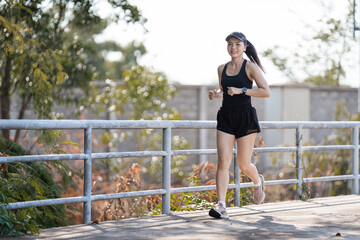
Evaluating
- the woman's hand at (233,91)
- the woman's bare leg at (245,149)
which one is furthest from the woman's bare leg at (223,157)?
the woman's hand at (233,91)

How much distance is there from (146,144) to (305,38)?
379 inches

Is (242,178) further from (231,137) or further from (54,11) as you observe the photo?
(54,11)

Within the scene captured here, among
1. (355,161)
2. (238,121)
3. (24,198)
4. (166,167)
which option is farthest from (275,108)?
(24,198)

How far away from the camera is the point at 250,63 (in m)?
6.98

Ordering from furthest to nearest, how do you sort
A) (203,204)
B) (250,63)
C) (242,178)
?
(242,178) → (203,204) → (250,63)

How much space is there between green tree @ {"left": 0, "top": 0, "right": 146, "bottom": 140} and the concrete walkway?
127 inches

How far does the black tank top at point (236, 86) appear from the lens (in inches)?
274

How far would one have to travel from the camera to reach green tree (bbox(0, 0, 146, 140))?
976 centimetres

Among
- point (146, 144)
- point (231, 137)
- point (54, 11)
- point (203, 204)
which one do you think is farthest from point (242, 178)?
point (146, 144)

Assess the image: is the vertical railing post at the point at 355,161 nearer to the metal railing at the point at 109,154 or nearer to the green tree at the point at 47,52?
the metal railing at the point at 109,154

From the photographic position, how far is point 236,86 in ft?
22.9

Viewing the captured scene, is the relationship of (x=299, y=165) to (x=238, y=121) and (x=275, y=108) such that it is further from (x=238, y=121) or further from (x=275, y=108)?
(x=275, y=108)

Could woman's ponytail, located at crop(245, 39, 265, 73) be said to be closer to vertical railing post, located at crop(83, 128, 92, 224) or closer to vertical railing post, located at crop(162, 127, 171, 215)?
vertical railing post, located at crop(162, 127, 171, 215)

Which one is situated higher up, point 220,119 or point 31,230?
point 220,119
